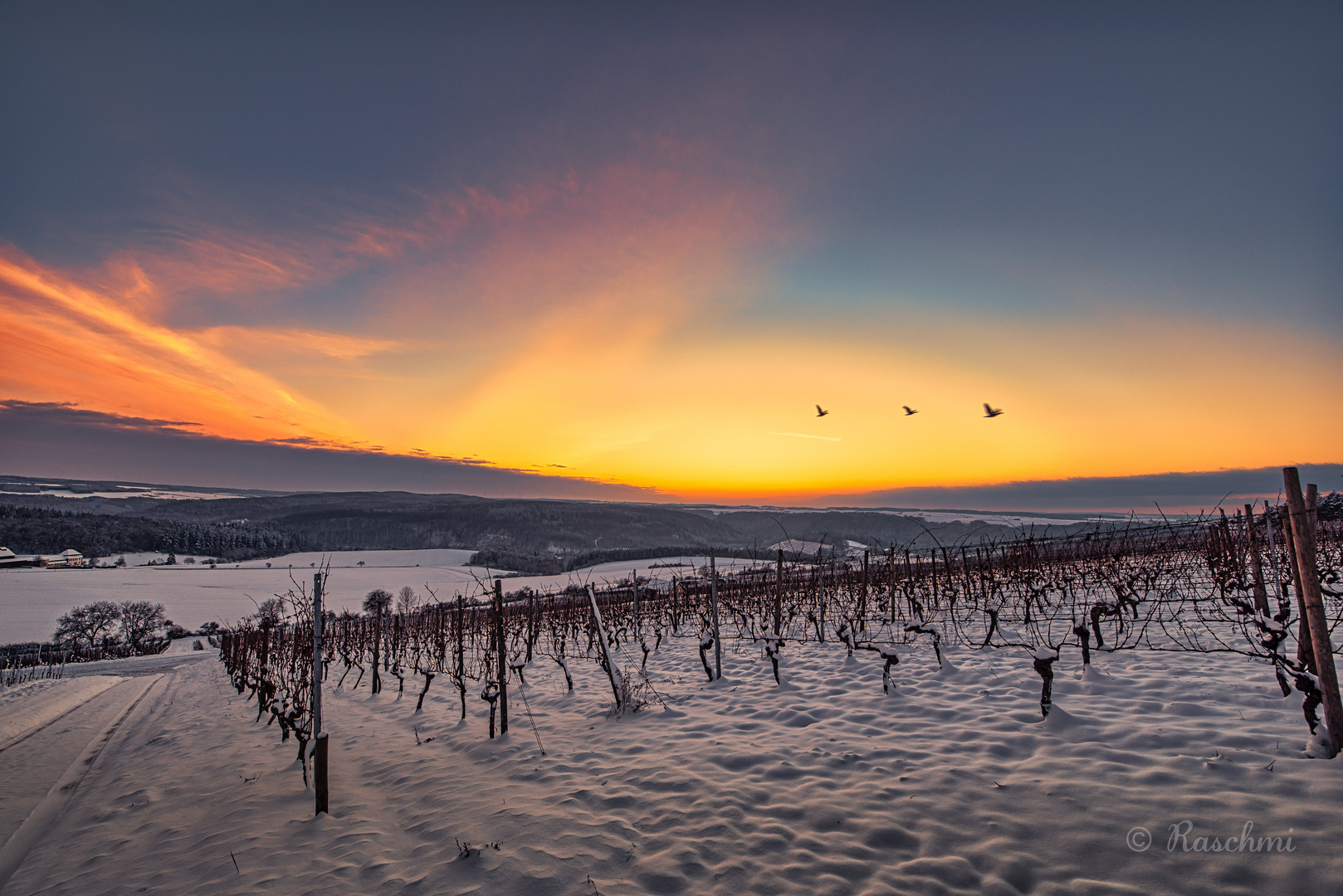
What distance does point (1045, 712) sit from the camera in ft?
17.0

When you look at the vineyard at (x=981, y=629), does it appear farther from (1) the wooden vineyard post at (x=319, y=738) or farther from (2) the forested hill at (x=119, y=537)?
(2) the forested hill at (x=119, y=537)

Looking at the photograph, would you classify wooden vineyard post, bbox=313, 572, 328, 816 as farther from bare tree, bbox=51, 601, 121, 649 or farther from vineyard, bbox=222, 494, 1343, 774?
bare tree, bbox=51, 601, 121, 649

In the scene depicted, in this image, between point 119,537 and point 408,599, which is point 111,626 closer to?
point 408,599

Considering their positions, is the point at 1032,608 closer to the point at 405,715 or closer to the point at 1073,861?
Answer: the point at 1073,861

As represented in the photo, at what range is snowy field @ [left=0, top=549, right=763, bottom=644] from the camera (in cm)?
A: 4475

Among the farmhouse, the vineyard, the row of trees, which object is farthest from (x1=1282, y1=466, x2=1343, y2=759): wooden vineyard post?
the farmhouse

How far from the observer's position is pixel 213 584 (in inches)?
2477

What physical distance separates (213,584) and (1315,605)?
83774 millimetres

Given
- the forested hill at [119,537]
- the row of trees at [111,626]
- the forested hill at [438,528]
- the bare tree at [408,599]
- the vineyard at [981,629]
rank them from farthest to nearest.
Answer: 1. the forested hill at [438,528]
2. the forested hill at [119,537]
3. the bare tree at [408,599]
4. the row of trees at [111,626]
5. the vineyard at [981,629]

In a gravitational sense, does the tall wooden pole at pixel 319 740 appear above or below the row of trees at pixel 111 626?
above

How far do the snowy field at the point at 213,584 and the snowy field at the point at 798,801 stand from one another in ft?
73.4

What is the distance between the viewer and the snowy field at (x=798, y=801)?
3.15 m

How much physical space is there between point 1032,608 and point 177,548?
124m

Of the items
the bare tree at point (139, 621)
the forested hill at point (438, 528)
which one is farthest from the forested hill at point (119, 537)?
the bare tree at point (139, 621)
